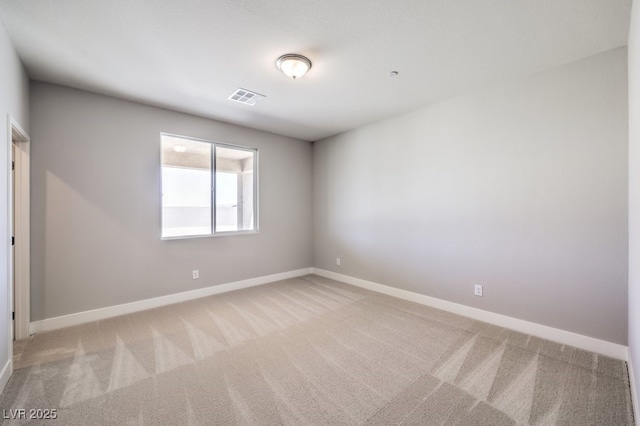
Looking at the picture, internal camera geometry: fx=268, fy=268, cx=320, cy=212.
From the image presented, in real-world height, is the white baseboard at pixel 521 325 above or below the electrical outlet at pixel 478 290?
below

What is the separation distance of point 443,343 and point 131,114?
14.8 ft

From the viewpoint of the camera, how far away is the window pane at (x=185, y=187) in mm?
3824

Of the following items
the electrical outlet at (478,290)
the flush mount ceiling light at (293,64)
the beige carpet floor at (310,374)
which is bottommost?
the beige carpet floor at (310,374)

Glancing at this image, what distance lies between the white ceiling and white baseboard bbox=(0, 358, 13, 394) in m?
2.60

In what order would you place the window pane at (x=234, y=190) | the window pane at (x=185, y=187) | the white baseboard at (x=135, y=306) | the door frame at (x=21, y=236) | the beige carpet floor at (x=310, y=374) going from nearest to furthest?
1. the beige carpet floor at (x=310, y=374)
2. the door frame at (x=21, y=236)
3. the white baseboard at (x=135, y=306)
4. the window pane at (x=185, y=187)
5. the window pane at (x=234, y=190)

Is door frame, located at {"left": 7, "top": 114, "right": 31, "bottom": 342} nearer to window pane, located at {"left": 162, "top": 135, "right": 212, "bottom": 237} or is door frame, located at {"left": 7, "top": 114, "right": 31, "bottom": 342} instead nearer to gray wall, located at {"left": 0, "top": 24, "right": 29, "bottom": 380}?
gray wall, located at {"left": 0, "top": 24, "right": 29, "bottom": 380}

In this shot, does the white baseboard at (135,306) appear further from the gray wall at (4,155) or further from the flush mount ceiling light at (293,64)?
the flush mount ceiling light at (293,64)

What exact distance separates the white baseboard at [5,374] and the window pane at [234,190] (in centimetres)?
254

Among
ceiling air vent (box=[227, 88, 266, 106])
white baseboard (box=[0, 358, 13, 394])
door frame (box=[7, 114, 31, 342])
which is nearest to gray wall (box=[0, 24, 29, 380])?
white baseboard (box=[0, 358, 13, 394])

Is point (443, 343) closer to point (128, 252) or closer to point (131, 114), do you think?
point (128, 252)

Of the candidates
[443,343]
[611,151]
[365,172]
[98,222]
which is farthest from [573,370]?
[98,222]

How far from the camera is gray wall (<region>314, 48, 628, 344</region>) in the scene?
94.0 inches

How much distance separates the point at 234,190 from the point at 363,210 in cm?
224

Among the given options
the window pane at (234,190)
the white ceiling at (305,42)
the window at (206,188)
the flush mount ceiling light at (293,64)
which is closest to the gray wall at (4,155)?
the white ceiling at (305,42)
